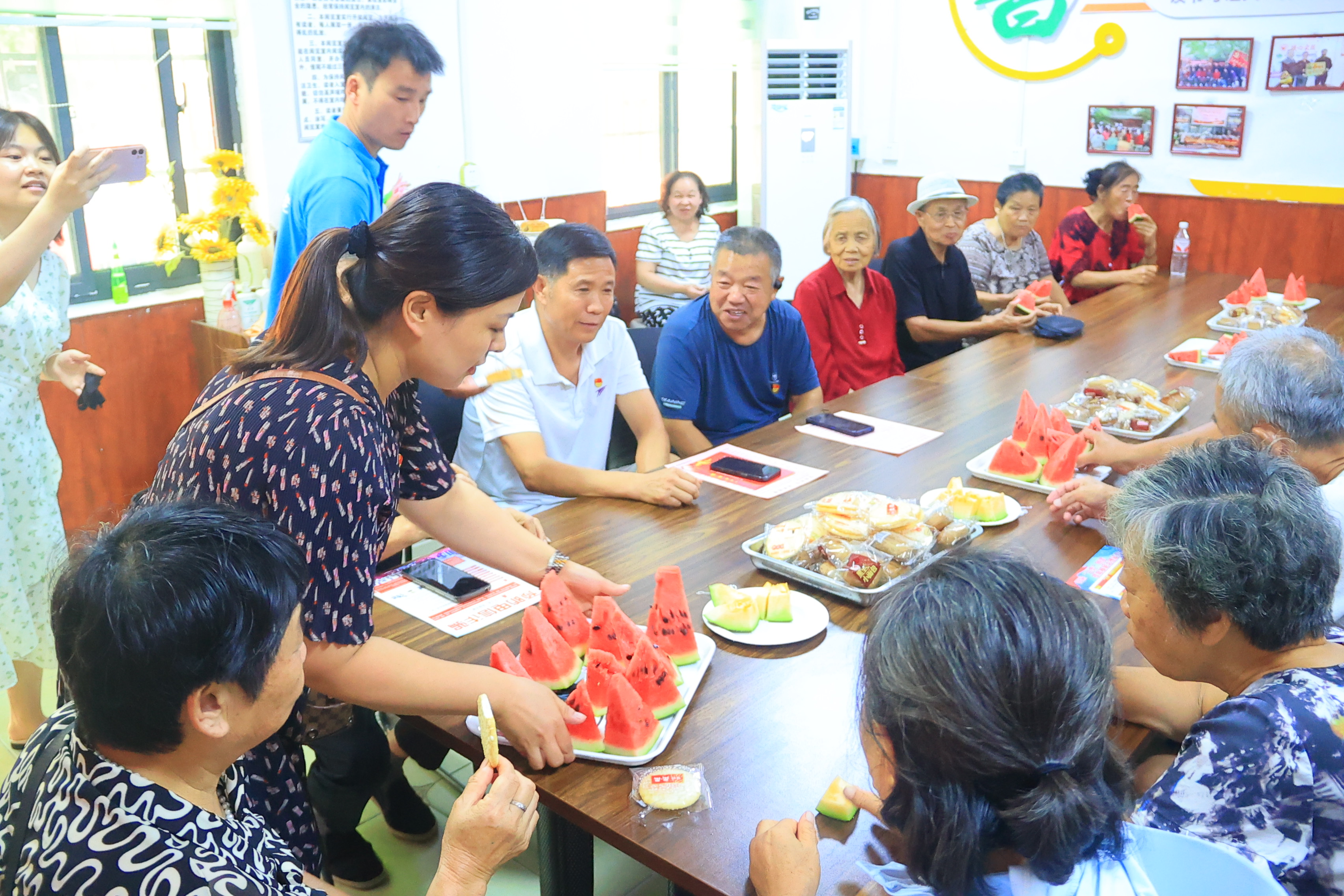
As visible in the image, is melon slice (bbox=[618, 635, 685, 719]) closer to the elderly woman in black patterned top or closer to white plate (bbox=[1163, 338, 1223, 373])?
the elderly woman in black patterned top

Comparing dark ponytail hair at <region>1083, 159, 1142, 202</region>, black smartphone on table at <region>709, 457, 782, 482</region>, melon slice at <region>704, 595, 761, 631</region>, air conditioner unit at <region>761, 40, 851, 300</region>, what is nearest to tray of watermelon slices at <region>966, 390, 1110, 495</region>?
black smartphone on table at <region>709, 457, 782, 482</region>

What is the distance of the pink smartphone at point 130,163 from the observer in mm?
2963

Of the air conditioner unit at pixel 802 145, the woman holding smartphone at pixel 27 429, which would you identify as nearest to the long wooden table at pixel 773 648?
the woman holding smartphone at pixel 27 429

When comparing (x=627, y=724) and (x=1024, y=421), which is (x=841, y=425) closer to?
(x=1024, y=421)

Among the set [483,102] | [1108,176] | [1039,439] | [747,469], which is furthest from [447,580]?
[1108,176]

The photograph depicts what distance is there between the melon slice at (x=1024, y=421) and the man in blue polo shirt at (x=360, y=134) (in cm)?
188

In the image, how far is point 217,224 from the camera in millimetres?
4176

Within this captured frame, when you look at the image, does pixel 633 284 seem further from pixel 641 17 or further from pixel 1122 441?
pixel 1122 441

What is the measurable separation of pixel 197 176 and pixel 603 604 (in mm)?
3550

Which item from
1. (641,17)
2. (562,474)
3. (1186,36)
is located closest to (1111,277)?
(1186,36)

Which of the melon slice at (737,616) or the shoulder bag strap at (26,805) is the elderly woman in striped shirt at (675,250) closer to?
the melon slice at (737,616)

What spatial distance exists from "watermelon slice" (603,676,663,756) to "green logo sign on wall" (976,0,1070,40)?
5936 mm

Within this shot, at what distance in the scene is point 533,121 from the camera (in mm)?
5512

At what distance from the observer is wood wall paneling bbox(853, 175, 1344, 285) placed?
18.2ft
